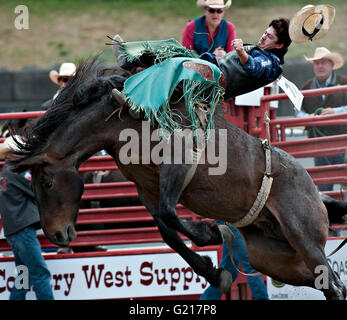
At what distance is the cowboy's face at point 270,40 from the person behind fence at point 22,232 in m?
2.41

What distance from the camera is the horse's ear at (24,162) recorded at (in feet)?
13.6

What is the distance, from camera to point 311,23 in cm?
428

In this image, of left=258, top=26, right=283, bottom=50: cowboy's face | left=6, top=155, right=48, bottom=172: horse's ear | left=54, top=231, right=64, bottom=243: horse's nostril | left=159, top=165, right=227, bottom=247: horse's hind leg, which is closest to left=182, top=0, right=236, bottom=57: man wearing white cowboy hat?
left=258, top=26, right=283, bottom=50: cowboy's face

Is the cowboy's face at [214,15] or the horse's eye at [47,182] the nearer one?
the horse's eye at [47,182]

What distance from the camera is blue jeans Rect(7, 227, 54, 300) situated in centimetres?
549

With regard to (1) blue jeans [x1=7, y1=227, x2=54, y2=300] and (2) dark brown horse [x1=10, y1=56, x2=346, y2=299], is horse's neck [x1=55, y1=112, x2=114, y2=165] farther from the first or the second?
(1) blue jeans [x1=7, y1=227, x2=54, y2=300]

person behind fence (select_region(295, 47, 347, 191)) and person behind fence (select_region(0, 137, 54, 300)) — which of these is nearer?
person behind fence (select_region(0, 137, 54, 300))

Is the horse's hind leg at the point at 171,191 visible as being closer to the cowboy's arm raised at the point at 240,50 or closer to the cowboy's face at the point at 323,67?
the cowboy's arm raised at the point at 240,50

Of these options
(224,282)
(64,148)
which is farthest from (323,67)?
(64,148)

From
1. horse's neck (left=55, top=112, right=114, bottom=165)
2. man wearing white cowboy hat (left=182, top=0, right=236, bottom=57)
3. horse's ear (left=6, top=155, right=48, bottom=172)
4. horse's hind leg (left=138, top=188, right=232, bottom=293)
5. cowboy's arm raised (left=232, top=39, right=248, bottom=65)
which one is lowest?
horse's hind leg (left=138, top=188, right=232, bottom=293)

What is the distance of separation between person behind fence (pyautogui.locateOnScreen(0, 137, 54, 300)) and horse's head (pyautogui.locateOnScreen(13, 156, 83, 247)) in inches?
52.4

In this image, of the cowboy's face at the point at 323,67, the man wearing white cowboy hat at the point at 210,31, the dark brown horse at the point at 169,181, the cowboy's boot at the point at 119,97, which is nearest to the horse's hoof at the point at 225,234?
the dark brown horse at the point at 169,181

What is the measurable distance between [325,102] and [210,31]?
177cm

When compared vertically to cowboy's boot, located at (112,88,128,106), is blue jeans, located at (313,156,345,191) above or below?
below
